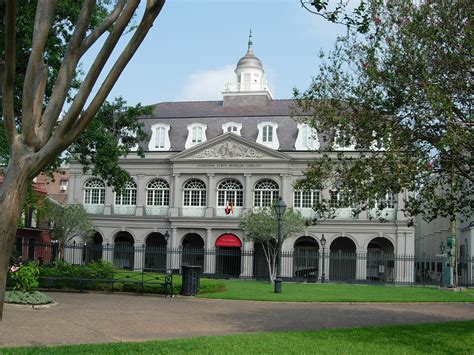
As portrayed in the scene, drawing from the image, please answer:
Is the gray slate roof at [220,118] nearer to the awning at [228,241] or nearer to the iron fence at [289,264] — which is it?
the awning at [228,241]

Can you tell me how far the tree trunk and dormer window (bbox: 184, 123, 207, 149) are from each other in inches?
1738

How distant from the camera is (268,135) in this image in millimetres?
48969

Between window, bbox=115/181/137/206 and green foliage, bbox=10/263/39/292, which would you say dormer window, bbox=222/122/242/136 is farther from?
green foliage, bbox=10/263/39/292

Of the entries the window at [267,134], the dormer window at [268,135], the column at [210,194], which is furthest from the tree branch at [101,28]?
the window at [267,134]

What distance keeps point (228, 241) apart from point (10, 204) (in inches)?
1666

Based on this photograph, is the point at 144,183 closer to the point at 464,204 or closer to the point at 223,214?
the point at 223,214

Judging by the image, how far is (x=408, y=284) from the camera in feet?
140

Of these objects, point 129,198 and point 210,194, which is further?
point 129,198

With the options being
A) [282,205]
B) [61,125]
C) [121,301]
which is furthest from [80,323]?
[282,205]

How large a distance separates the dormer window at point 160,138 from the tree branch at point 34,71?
44.5 meters

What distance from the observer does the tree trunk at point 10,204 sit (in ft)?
18.6

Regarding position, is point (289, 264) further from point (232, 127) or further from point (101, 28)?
point (101, 28)

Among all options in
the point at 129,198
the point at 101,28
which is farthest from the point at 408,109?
the point at 129,198

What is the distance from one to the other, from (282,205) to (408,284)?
18428mm
